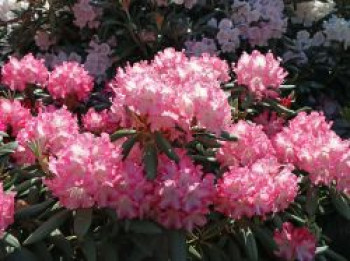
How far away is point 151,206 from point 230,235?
0.33 meters

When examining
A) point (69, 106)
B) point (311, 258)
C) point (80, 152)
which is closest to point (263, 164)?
point (311, 258)

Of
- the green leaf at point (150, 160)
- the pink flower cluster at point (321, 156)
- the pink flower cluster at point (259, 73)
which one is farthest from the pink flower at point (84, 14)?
Result: the green leaf at point (150, 160)

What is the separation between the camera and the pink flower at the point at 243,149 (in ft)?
6.85

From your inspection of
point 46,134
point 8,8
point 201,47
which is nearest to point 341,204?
point 46,134

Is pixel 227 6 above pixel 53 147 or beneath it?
beneath

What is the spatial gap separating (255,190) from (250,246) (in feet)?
0.57

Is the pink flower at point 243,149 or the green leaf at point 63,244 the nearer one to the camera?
the green leaf at point 63,244

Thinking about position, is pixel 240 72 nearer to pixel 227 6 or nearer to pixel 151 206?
pixel 151 206

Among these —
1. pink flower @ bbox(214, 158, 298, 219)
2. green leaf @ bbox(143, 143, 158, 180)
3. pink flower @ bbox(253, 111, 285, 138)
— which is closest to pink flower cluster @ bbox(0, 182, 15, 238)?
green leaf @ bbox(143, 143, 158, 180)

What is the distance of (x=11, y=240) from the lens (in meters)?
1.77

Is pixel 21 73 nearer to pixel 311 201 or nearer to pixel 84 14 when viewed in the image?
pixel 84 14

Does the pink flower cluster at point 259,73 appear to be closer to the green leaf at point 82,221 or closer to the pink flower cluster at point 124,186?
the pink flower cluster at point 124,186

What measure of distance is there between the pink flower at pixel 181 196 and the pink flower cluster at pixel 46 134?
0.37 m

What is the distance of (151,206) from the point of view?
183cm
